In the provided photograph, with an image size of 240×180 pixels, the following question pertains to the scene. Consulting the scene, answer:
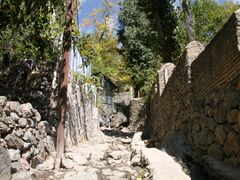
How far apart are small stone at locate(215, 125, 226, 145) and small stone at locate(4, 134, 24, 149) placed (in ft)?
12.7

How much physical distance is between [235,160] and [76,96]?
820 cm

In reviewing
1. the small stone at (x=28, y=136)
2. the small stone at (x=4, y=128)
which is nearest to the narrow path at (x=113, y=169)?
the small stone at (x=28, y=136)

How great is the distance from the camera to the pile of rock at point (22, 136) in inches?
263

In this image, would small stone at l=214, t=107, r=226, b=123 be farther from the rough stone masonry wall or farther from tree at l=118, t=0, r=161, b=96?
tree at l=118, t=0, r=161, b=96

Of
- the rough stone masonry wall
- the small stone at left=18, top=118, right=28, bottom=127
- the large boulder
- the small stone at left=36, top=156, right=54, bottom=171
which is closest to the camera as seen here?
the rough stone masonry wall

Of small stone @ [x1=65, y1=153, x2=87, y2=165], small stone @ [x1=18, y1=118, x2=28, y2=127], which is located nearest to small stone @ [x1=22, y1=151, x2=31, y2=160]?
small stone @ [x1=18, y1=118, x2=28, y2=127]

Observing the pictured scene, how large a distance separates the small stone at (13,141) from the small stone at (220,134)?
386 centimetres

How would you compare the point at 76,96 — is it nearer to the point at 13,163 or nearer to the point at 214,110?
the point at 13,163

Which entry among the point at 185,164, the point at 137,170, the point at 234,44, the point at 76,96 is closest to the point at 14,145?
the point at 137,170

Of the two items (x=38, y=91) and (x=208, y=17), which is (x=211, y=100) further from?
(x=208, y=17)

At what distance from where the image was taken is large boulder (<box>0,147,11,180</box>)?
5.74 meters

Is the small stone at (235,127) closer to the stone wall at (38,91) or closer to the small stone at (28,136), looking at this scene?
the small stone at (28,136)

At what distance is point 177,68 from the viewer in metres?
9.15

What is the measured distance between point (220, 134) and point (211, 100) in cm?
79
